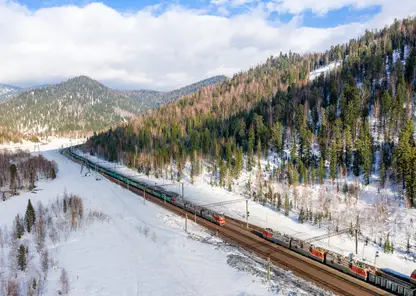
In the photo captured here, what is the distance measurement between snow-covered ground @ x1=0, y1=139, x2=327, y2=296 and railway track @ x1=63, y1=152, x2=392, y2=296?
2.55 metres

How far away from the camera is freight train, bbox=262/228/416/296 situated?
38.9 m

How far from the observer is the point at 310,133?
4518 inches

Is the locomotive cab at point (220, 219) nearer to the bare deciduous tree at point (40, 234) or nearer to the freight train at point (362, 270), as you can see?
the freight train at point (362, 270)

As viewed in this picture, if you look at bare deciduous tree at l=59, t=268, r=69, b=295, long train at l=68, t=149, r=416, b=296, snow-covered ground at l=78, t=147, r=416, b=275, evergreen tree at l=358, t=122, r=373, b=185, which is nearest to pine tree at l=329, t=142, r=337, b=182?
snow-covered ground at l=78, t=147, r=416, b=275

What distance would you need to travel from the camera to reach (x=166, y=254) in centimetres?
4800

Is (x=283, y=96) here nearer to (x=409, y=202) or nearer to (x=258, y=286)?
(x=409, y=202)

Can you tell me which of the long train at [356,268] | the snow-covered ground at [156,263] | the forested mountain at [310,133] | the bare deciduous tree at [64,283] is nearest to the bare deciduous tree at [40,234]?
the snow-covered ground at [156,263]

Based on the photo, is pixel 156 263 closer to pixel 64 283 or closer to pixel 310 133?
pixel 64 283

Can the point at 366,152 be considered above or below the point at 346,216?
above

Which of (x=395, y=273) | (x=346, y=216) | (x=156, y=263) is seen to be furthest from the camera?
(x=346, y=216)

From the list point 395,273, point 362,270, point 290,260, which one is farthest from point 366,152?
point 362,270

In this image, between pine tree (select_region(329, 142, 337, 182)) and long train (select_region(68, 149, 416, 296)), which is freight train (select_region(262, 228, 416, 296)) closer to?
long train (select_region(68, 149, 416, 296))

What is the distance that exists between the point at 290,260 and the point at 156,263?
67.4 feet

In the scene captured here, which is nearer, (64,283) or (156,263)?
(64,283)
